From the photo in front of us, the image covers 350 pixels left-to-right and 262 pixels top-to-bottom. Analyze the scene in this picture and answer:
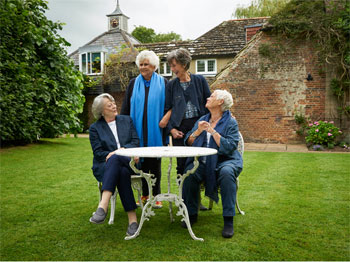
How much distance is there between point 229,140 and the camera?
Result: 323 centimetres

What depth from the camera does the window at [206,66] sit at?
60.9 feet

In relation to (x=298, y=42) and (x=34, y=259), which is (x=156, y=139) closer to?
(x=34, y=259)

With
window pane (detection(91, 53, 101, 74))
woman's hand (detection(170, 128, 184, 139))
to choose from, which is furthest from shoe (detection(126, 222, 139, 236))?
window pane (detection(91, 53, 101, 74))

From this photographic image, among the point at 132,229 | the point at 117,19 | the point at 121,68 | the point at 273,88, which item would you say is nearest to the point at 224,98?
the point at 132,229

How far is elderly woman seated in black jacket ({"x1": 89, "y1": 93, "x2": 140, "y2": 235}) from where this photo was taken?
10.2ft

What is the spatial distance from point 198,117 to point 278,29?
8.45 m

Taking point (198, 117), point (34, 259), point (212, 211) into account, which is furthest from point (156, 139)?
point (34, 259)

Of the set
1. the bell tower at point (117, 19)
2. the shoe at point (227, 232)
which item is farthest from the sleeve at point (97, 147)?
the bell tower at point (117, 19)

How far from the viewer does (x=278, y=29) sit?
35.5 ft

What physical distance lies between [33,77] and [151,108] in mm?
6700

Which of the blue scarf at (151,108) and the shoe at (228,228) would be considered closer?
the shoe at (228,228)

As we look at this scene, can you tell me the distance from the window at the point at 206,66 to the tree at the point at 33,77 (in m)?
9.44

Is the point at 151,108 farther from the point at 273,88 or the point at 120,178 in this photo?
the point at 273,88

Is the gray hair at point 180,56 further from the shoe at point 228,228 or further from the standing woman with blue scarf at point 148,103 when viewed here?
the shoe at point 228,228
